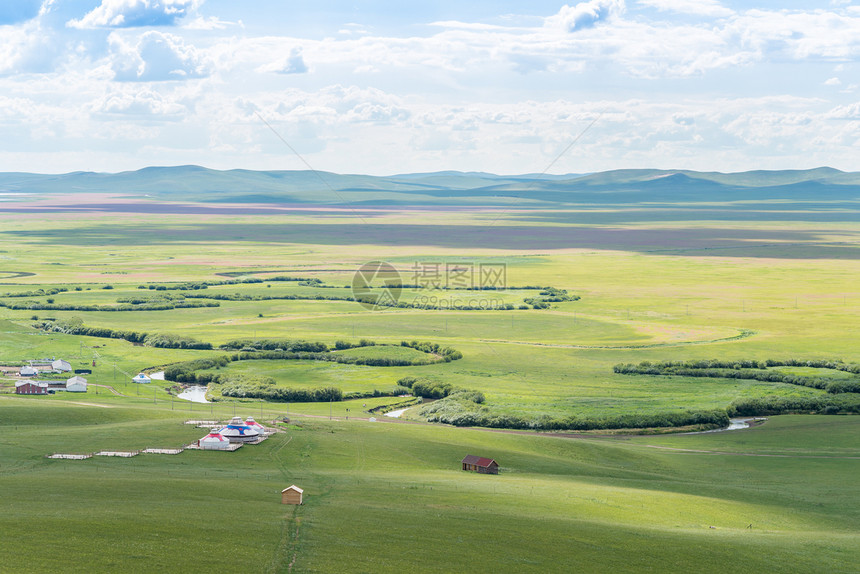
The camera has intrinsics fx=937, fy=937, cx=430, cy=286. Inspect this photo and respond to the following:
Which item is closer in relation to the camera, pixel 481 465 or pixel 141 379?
pixel 481 465

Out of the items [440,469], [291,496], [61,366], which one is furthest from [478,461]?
[61,366]

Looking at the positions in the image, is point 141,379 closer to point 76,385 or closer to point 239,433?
point 76,385

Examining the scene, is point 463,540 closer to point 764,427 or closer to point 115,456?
point 115,456

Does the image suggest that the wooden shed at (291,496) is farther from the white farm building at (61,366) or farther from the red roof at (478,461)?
the white farm building at (61,366)

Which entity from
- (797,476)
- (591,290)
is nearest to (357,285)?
(591,290)

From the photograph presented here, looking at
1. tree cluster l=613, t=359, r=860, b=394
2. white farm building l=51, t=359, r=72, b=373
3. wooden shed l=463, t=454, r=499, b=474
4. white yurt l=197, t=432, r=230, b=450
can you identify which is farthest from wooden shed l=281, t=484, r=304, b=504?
tree cluster l=613, t=359, r=860, b=394

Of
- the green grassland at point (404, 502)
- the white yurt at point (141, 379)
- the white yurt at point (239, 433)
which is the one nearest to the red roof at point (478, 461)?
the green grassland at point (404, 502)
